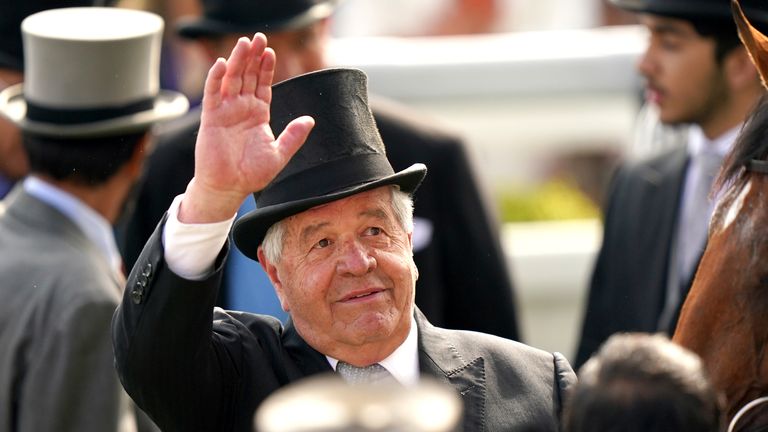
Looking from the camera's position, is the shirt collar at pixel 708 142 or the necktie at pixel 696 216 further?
the shirt collar at pixel 708 142

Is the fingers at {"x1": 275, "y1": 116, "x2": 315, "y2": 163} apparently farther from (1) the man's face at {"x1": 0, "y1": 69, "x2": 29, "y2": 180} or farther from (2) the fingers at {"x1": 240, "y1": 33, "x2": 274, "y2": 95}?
(1) the man's face at {"x1": 0, "y1": 69, "x2": 29, "y2": 180}

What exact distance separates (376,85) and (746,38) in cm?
546

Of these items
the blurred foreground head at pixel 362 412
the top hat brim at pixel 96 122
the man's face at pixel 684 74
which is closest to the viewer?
the blurred foreground head at pixel 362 412

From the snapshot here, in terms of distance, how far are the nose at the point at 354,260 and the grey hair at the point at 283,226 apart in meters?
0.14

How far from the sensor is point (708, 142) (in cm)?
586

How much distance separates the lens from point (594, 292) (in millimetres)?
5816

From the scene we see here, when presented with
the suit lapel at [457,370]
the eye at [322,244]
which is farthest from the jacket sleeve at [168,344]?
the suit lapel at [457,370]

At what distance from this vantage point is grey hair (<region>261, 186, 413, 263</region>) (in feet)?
10.8

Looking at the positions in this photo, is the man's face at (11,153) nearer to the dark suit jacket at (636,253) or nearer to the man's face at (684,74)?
the dark suit jacket at (636,253)

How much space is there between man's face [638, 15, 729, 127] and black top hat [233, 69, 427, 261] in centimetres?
278

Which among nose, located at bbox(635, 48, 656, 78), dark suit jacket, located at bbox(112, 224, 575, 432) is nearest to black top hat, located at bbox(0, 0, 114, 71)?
nose, located at bbox(635, 48, 656, 78)

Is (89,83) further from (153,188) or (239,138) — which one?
(239,138)

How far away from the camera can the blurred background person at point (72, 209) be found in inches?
168

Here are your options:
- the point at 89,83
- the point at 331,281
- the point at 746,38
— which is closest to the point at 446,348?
the point at 331,281
